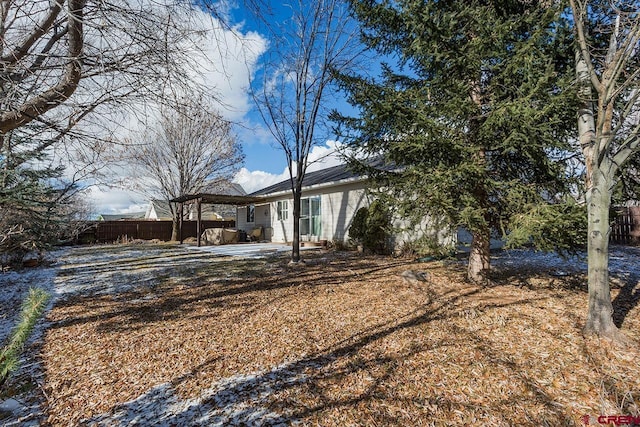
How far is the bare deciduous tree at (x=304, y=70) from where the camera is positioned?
318 inches

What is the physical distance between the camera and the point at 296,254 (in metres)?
8.48

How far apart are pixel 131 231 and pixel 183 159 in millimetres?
5623

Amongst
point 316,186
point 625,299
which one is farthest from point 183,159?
point 625,299

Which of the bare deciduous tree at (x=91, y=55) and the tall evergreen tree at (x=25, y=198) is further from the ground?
the bare deciduous tree at (x=91, y=55)

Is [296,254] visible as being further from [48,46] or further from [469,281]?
[48,46]

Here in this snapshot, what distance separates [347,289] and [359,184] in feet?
20.8

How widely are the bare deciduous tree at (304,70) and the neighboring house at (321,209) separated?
153cm

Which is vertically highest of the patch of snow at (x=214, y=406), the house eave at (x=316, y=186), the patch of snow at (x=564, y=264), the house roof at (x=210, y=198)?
the house eave at (x=316, y=186)

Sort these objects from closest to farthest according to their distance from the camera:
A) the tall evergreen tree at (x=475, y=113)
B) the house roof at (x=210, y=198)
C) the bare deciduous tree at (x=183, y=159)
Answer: the tall evergreen tree at (x=475, y=113) < the house roof at (x=210, y=198) < the bare deciduous tree at (x=183, y=159)

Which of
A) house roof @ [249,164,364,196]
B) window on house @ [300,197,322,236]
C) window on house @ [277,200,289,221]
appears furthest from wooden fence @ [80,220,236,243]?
window on house @ [300,197,322,236]

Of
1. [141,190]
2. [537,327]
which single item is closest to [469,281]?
[537,327]

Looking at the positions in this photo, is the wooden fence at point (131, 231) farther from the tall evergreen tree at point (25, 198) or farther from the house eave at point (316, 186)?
the tall evergreen tree at point (25, 198)

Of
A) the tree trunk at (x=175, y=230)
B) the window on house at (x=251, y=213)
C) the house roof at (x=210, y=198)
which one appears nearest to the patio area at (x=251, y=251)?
the house roof at (x=210, y=198)

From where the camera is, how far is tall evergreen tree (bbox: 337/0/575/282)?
417 centimetres
